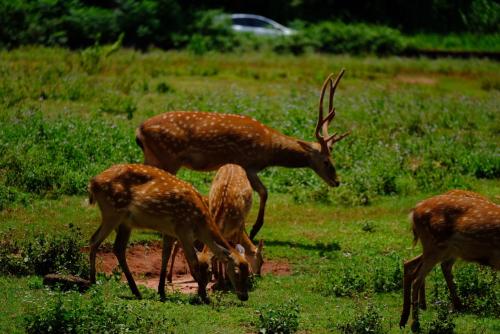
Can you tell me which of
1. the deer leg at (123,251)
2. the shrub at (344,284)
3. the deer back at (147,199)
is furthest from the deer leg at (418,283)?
the deer leg at (123,251)

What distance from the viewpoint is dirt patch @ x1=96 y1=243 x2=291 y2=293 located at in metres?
12.8

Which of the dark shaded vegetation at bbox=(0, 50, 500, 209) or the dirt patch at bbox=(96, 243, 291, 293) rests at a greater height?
the dark shaded vegetation at bbox=(0, 50, 500, 209)

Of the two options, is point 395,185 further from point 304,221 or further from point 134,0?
point 134,0

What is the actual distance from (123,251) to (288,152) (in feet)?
14.0

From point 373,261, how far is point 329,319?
2.50 metres

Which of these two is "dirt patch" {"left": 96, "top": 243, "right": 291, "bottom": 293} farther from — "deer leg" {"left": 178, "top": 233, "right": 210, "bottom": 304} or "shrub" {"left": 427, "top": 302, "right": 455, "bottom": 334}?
"shrub" {"left": 427, "top": 302, "right": 455, "bottom": 334}

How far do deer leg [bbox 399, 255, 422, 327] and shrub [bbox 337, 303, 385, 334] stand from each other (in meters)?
0.49

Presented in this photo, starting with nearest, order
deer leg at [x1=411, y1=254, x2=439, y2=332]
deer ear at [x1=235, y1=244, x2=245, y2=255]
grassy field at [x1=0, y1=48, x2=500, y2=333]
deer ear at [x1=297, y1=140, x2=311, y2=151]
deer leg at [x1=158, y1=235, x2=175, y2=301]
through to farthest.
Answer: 1. deer leg at [x1=411, y1=254, x2=439, y2=332]
2. grassy field at [x1=0, y1=48, x2=500, y2=333]
3. deer leg at [x1=158, y1=235, x2=175, y2=301]
4. deer ear at [x1=235, y1=244, x2=245, y2=255]
5. deer ear at [x1=297, y1=140, x2=311, y2=151]

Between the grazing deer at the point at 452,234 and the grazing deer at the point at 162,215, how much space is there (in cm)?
184

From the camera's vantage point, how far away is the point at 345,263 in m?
13.5

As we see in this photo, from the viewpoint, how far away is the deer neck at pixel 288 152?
607 inches

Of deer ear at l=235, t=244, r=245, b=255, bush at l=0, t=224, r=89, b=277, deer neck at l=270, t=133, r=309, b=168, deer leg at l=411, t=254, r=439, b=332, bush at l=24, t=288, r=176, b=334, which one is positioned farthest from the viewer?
deer neck at l=270, t=133, r=309, b=168

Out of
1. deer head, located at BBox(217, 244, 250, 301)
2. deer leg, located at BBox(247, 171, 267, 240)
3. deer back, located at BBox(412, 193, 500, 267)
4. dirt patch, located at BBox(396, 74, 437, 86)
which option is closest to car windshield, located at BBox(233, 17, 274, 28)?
dirt patch, located at BBox(396, 74, 437, 86)

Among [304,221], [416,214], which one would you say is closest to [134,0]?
[304,221]
